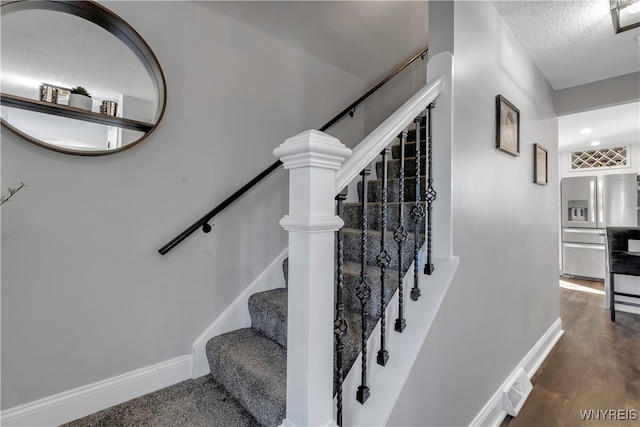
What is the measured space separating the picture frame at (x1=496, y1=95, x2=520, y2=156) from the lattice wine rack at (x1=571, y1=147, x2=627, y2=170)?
16.9 ft

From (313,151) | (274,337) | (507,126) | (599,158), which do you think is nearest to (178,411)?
(274,337)

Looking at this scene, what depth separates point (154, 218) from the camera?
5.21 feet

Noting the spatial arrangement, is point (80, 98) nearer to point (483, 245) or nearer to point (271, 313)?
point (271, 313)

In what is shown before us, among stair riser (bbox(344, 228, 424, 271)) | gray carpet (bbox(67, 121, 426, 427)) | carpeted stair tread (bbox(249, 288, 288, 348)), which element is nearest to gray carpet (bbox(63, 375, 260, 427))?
gray carpet (bbox(67, 121, 426, 427))

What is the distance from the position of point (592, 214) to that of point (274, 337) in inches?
242

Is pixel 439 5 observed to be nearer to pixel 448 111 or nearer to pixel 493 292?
pixel 448 111

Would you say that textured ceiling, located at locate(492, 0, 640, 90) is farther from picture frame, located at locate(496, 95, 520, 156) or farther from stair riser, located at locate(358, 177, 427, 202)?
stair riser, located at locate(358, 177, 427, 202)

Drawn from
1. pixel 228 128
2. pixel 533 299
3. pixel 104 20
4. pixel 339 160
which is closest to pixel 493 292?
pixel 533 299

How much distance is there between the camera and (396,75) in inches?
115

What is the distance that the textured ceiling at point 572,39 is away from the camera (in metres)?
1.76

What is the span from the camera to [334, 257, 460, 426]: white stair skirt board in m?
0.95

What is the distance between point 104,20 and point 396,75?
7.74 feet

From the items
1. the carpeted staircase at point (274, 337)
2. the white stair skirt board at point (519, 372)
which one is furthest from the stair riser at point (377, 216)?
the white stair skirt board at point (519, 372)

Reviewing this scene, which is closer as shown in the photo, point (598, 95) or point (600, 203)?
point (598, 95)
